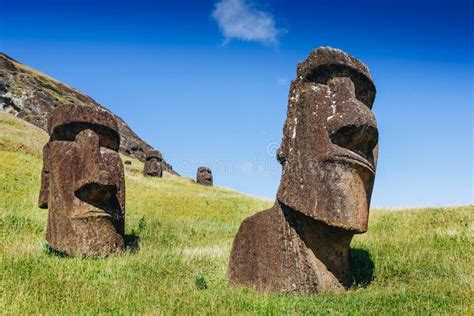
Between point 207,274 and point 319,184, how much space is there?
10.8ft

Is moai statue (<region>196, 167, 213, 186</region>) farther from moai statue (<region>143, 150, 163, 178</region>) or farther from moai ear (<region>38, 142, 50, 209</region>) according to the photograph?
moai ear (<region>38, 142, 50, 209</region>)

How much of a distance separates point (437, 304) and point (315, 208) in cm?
247

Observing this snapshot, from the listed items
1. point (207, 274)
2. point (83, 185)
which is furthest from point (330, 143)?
point (83, 185)

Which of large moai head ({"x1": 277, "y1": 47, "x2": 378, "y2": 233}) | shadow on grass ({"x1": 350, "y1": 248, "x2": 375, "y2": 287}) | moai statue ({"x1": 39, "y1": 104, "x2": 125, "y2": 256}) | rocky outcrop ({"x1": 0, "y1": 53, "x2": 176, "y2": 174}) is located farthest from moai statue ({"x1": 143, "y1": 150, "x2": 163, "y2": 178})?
large moai head ({"x1": 277, "y1": 47, "x2": 378, "y2": 233})

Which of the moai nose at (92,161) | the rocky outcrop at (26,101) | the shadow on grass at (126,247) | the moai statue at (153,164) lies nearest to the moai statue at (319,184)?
the shadow on grass at (126,247)

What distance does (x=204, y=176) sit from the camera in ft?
146

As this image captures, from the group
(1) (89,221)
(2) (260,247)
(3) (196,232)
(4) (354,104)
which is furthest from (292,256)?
(3) (196,232)

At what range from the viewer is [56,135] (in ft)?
38.0

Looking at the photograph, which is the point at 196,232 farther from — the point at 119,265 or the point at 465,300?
the point at 465,300

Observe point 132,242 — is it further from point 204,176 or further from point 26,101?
point 26,101

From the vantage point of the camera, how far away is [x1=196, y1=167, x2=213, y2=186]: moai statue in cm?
4431

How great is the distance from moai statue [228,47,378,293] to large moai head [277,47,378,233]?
0.02 m

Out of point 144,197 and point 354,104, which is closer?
point 354,104

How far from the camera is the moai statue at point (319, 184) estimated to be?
7.88m
